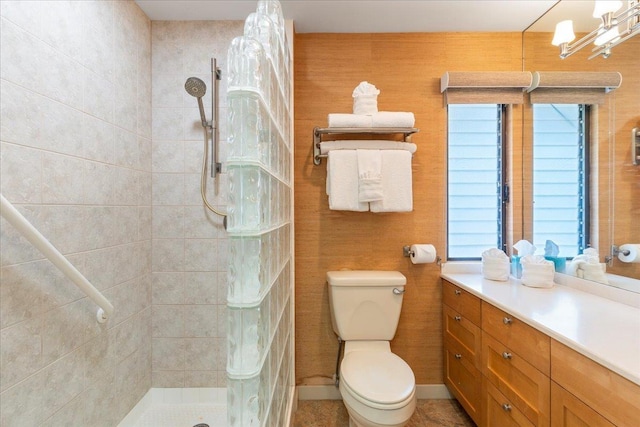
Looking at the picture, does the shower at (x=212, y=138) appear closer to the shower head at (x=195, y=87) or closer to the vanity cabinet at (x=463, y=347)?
the shower head at (x=195, y=87)

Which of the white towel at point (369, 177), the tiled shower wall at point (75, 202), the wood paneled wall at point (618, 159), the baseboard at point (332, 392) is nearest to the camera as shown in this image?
the tiled shower wall at point (75, 202)

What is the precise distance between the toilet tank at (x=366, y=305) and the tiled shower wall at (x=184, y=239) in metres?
0.71

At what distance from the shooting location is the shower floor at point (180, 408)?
166 centimetres

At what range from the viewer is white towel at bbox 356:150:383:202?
68.1 inches

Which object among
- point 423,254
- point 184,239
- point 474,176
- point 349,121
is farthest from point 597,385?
point 184,239

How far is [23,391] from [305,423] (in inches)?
50.3

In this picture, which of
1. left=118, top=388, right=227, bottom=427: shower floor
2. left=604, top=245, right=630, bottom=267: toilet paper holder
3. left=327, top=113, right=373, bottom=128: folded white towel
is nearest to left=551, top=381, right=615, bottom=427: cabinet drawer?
left=604, top=245, right=630, bottom=267: toilet paper holder

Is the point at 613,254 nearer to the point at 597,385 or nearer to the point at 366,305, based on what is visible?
the point at 597,385

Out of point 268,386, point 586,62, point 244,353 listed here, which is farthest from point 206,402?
point 586,62

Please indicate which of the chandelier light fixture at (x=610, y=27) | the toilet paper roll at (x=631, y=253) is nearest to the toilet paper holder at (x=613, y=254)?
the toilet paper roll at (x=631, y=253)

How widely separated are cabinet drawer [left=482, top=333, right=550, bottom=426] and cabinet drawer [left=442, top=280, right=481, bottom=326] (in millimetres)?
122

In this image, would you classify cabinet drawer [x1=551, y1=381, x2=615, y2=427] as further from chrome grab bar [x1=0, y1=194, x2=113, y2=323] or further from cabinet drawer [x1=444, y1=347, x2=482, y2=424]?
chrome grab bar [x1=0, y1=194, x2=113, y2=323]

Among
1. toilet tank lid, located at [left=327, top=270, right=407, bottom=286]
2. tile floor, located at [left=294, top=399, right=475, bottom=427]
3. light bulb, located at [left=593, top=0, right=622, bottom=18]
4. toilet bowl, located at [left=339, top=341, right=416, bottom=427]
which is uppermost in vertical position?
light bulb, located at [left=593, top=0, right=622, bottom=18]

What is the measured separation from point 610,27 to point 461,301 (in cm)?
147
